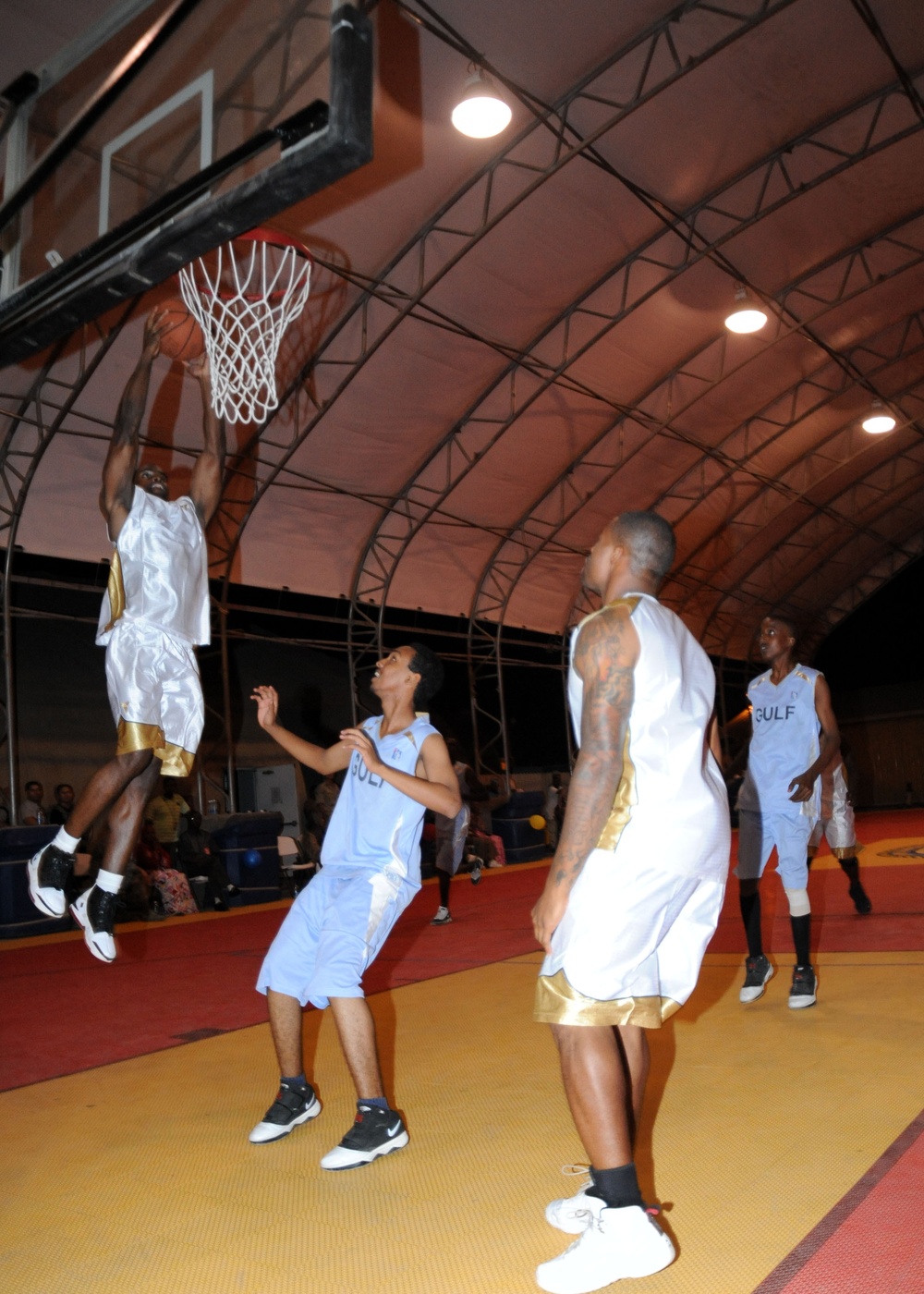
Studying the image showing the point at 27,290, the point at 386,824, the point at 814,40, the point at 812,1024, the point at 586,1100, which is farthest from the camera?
the point at 814,40

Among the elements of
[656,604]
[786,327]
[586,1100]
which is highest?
[786,327]

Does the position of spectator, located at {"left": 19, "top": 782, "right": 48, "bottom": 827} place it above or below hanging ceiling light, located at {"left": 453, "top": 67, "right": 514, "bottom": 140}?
below

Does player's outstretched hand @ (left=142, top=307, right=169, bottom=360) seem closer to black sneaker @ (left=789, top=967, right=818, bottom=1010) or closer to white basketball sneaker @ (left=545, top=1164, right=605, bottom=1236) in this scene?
white basketball sneaker @ (left=545, top=1164, right=605, bottom=1236)

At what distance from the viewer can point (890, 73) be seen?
11.8 metres

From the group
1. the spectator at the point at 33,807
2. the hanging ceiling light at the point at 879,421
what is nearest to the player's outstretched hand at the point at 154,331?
the spectator at the point at 33,807

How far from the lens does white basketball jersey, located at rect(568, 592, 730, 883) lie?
2656mm

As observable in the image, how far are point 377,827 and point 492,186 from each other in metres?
10.4

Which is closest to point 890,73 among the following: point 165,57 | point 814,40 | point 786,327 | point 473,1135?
point 814,40

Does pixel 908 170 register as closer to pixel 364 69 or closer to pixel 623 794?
pixel 364 69

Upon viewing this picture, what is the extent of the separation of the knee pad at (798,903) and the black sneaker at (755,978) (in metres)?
0.31

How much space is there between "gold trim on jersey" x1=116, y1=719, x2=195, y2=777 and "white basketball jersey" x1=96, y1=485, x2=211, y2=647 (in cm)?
41

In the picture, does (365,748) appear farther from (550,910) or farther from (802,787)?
(802,787)

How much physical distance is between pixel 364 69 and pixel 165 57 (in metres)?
1.00

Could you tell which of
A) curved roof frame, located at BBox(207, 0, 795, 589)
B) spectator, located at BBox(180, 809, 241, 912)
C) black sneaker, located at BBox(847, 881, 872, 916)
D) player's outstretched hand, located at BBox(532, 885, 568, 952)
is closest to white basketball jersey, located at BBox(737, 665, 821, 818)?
black sneaker, located at BBox(847, 881, 872, 916)
